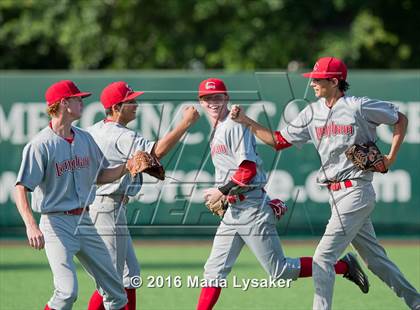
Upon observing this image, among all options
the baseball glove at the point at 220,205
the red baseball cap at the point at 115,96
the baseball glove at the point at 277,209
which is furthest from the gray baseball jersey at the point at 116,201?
the baseball glove at the point at 277,209

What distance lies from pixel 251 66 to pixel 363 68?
4.58 meters

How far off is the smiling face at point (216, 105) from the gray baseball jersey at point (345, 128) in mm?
826

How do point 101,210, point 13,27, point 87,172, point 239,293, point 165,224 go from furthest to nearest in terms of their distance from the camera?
1. point 13,27
2. point 165,224
3. point 239,293
4. point 101,210
5. point 87,172

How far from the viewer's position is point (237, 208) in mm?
9141

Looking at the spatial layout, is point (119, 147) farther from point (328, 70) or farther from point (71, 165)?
point (328, 70)

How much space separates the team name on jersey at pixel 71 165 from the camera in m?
8.36

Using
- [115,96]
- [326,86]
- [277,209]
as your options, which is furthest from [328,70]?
[115,96]

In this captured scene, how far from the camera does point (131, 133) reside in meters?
9.12

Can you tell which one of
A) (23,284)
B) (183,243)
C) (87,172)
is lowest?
(183,243)

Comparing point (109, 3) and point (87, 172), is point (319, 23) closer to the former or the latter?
point (109, 3)

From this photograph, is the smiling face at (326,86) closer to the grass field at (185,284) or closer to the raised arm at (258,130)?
the raised arm at (258,130)

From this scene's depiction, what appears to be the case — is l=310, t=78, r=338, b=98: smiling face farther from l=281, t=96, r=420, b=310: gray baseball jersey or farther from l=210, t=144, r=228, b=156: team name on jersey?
l=210, t=144, r=228, b=156: team name on jersey

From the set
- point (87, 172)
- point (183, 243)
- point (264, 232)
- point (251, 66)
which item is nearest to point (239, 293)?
point (264, 232)

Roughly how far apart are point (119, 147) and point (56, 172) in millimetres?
938
